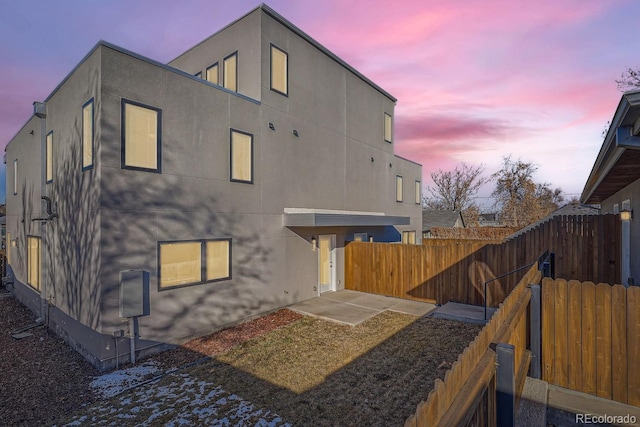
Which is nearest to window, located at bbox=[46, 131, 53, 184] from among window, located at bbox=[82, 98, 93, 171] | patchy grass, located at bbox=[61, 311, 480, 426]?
window, located at bbox=[82, 98, 93, 171]

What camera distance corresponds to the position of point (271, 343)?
7.21 m

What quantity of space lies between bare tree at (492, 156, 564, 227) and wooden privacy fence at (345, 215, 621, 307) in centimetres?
2853

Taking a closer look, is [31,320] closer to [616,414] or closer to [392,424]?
[392,424]

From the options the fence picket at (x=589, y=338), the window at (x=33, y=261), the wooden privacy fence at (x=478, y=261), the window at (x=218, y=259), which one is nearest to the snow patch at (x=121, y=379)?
the window at (x=218, y=259)

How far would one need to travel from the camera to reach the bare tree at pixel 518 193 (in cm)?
3450

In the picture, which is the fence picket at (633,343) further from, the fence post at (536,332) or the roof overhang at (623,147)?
the roof overhang at (623,147)

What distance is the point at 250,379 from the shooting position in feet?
18.2

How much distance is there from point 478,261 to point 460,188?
118 feet

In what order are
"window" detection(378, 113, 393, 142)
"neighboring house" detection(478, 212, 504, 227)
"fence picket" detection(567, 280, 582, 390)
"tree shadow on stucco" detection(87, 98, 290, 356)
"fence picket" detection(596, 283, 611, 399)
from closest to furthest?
1. "fence picket" detection(596, 283, 611, 399)
2. "fence picket" detection(567, 280, 582, 390)
3. "tree shadow on stucco" detection(87, 98, 290, 356)
4. "window" detection(378, 113, 393, 142)
5. "neighboring house" detection(478, 212, 504, 227)

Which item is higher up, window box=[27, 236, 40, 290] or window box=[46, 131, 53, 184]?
window box=[46, 131, 53, 184]

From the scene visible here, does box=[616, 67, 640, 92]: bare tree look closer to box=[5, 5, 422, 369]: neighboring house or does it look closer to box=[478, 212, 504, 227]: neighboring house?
box=[5, 5, 422, 369]: neighboring house

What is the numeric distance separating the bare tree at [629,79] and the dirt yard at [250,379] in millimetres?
18176

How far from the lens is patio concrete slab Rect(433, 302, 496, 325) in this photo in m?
8.59

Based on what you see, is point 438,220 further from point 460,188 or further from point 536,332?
point 536,332
